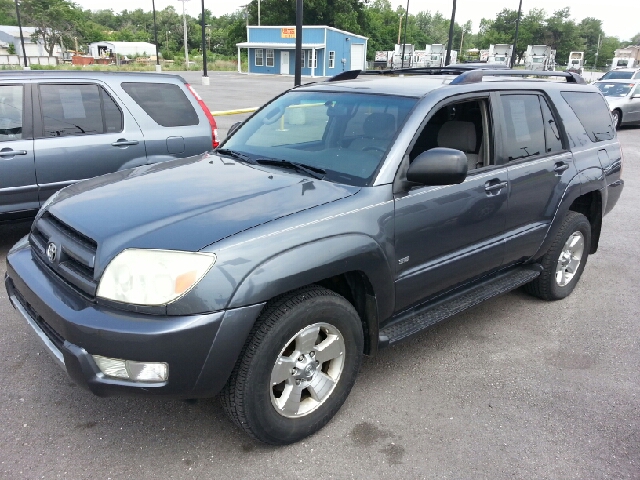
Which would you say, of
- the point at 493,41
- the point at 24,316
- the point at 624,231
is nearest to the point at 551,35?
the point at 493,41

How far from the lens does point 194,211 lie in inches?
106

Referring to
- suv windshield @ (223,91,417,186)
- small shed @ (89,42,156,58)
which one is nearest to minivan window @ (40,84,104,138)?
suv windshield @ (223,91,417,186)

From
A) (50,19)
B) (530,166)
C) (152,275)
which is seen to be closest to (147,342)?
(152,275)

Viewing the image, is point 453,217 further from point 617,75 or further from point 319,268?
point 617,75

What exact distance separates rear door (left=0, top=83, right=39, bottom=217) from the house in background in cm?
8257

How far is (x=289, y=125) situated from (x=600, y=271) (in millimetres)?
3646

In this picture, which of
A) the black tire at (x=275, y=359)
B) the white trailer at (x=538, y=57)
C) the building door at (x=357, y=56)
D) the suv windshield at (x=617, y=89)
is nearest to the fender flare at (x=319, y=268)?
the black tire at (x=275, y=359)

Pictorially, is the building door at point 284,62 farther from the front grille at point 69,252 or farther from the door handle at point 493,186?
the front grille at point 69,252

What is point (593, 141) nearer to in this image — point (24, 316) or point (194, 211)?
point (194, 211)

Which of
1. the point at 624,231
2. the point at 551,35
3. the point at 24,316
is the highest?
the point at 551,35

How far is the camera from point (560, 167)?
424cm

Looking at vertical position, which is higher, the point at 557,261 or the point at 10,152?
the point at 10,152

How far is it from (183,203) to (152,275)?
55cm

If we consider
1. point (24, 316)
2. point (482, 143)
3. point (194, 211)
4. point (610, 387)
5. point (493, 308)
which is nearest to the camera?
point (194, 211)
